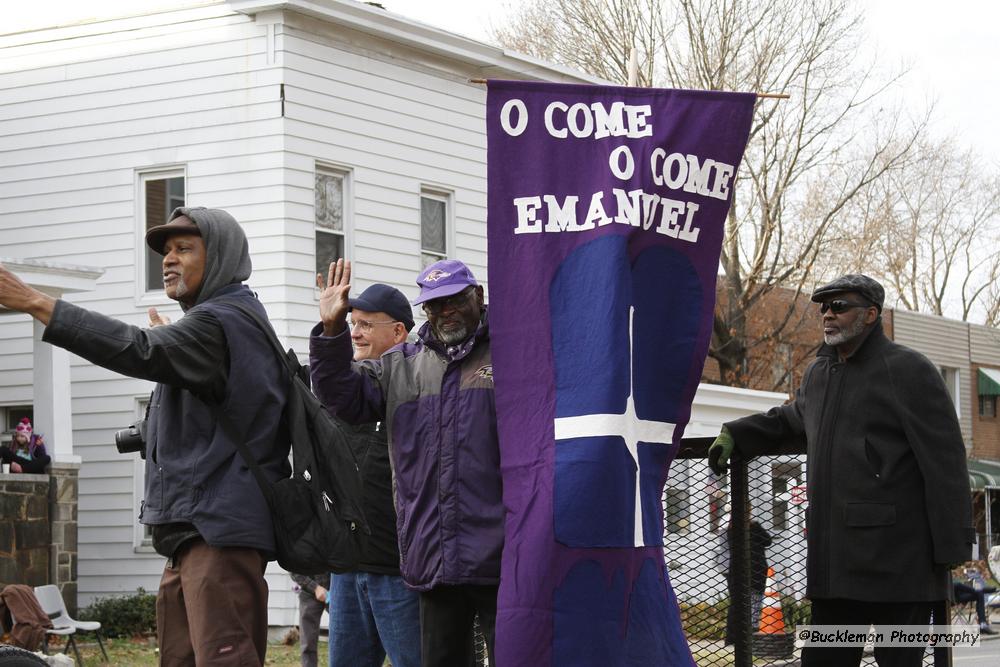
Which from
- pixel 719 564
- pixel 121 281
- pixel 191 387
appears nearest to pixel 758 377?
pixel 121 281

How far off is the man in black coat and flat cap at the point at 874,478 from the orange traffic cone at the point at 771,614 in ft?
2.04

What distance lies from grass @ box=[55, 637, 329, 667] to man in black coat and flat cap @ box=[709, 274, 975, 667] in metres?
8.88

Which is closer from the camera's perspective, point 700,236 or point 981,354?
point 700,236

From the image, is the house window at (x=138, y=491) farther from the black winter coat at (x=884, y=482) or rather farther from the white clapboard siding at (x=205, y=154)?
the black winter coat at (x=884, y=482)

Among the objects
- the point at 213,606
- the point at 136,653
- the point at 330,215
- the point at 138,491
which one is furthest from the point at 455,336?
the point at 138,491

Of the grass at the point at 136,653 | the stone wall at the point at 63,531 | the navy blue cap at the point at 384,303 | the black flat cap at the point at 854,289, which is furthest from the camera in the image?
the stone wall at the point at 63,531

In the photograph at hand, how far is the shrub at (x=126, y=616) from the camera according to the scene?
17.8 meters

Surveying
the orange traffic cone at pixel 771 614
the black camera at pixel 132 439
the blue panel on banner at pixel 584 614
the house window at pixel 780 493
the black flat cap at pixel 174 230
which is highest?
the black flat cap at pixel 174 230

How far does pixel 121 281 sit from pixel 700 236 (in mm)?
14663

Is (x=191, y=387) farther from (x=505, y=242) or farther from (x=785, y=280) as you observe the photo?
(x=785, y=280)

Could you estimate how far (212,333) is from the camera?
519 cm

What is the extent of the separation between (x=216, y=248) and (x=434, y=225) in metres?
15.5

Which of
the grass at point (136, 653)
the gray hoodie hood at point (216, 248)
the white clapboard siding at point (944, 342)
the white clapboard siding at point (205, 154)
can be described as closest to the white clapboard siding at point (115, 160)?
the white clapboard siding at point (205, 154)

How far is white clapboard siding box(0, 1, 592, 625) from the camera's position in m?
18.6
